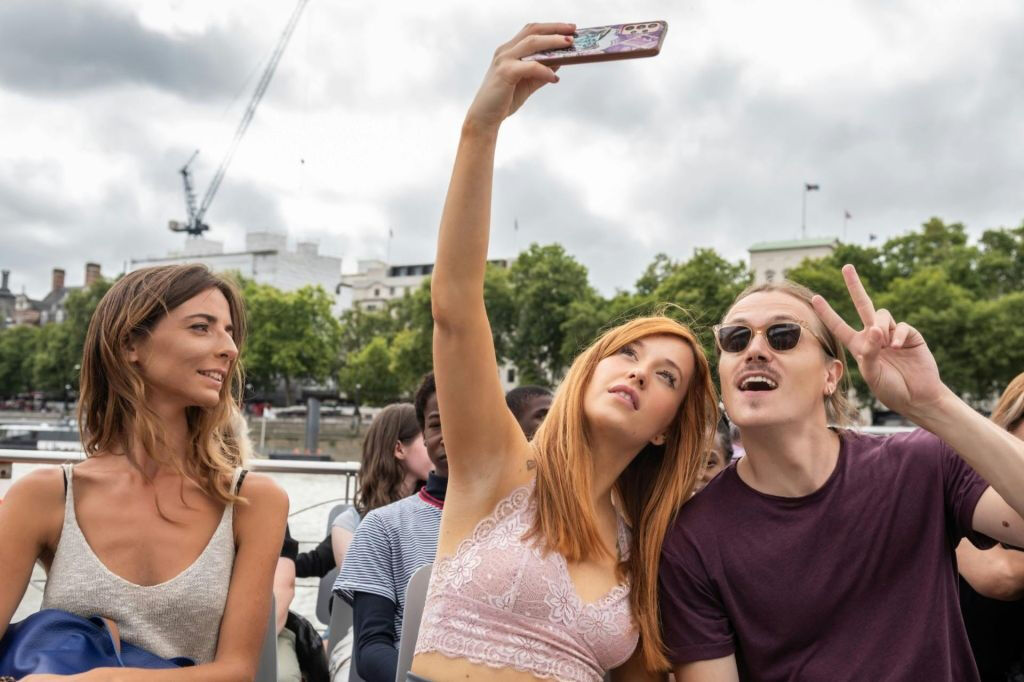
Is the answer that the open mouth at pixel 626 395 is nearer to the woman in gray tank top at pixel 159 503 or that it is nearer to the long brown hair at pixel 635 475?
the long brown hair at pixel 635 475

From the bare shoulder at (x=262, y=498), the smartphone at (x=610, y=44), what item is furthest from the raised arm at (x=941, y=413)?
the bare shoulder at (x=262, y=498)

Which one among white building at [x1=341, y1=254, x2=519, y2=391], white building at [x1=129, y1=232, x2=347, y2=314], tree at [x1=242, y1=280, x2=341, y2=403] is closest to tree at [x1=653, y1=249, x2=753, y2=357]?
tree at [x1=242, y1=280, x2=341, y2=403]

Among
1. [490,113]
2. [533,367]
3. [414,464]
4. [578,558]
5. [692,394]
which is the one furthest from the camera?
[533,367]

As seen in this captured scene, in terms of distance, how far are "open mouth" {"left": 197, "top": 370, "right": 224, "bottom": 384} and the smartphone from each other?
4.37ft

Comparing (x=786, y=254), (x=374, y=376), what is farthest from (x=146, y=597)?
(x=786, y=254)

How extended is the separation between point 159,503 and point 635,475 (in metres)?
1.43

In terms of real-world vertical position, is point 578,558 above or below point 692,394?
below

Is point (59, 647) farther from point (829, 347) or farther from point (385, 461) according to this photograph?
point (385, 461)

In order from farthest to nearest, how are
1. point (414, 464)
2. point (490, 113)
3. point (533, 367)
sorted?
point (533, 367)
point (414, 464)
point (490, 113)

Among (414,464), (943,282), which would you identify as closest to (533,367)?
(943,282)

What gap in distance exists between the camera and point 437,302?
2.06m

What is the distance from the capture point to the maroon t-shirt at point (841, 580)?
7.52ft

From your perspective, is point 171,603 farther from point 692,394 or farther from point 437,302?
point 692,394

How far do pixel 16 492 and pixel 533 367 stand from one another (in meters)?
50.1
